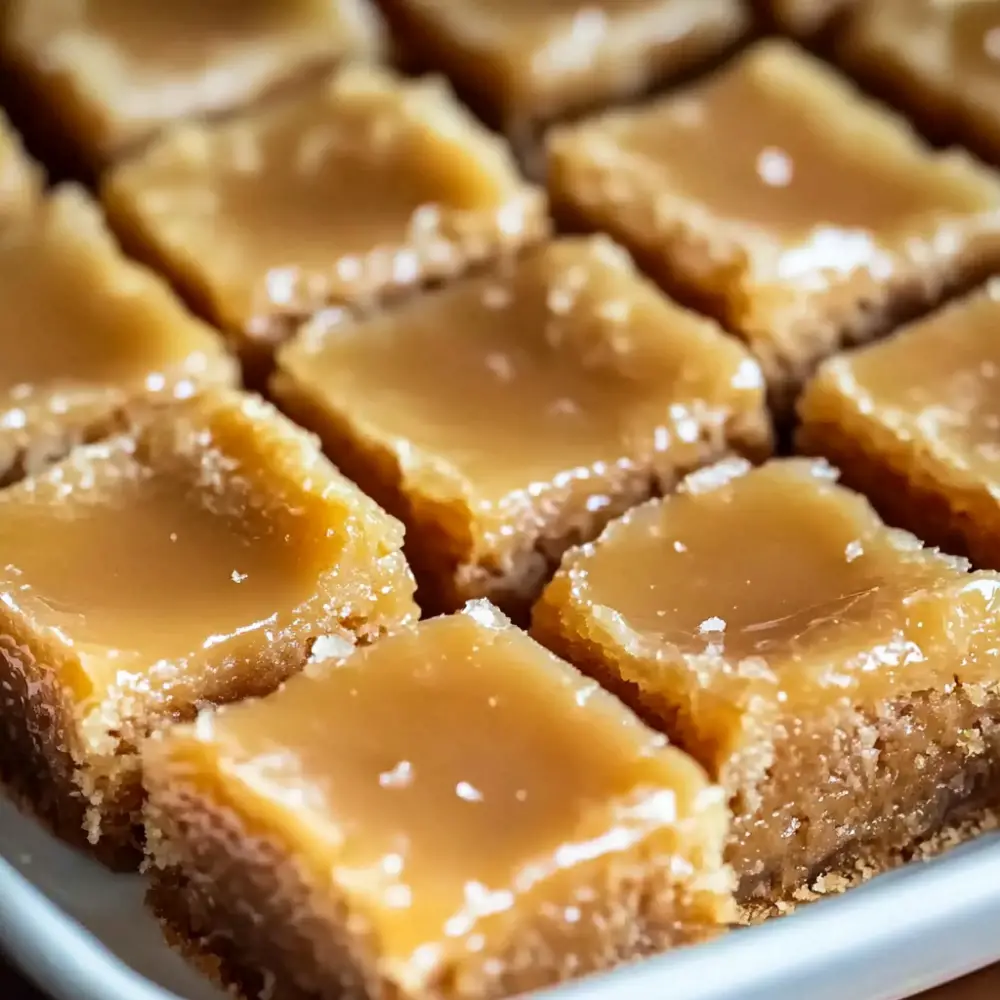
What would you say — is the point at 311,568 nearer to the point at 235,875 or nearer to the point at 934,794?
the point at 235,875

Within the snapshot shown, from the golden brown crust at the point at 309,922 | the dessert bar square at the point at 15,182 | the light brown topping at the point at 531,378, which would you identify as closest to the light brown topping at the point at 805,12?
the light brown topping at the point at 531,378

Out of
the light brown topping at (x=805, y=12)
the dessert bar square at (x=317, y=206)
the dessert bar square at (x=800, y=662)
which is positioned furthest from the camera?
the light brown topping at (x=805, y=12)

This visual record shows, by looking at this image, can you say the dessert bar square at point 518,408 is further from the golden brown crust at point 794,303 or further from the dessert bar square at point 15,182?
the dessert bar square at point 15,182

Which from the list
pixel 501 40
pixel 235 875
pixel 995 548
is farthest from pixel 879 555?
pixel 501 40

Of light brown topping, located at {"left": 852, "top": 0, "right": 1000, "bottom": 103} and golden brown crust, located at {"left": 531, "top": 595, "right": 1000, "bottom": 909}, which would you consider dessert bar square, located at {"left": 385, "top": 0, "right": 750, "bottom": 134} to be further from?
golden brown crust, located at {"left": 531, "top": 595, "right": 1000, "bottom": 909}

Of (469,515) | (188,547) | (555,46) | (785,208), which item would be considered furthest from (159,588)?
(555,46)

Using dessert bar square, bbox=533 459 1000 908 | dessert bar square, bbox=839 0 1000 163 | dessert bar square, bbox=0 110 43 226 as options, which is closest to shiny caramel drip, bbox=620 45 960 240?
dessert bar square, bbox=839 0 1000 163
